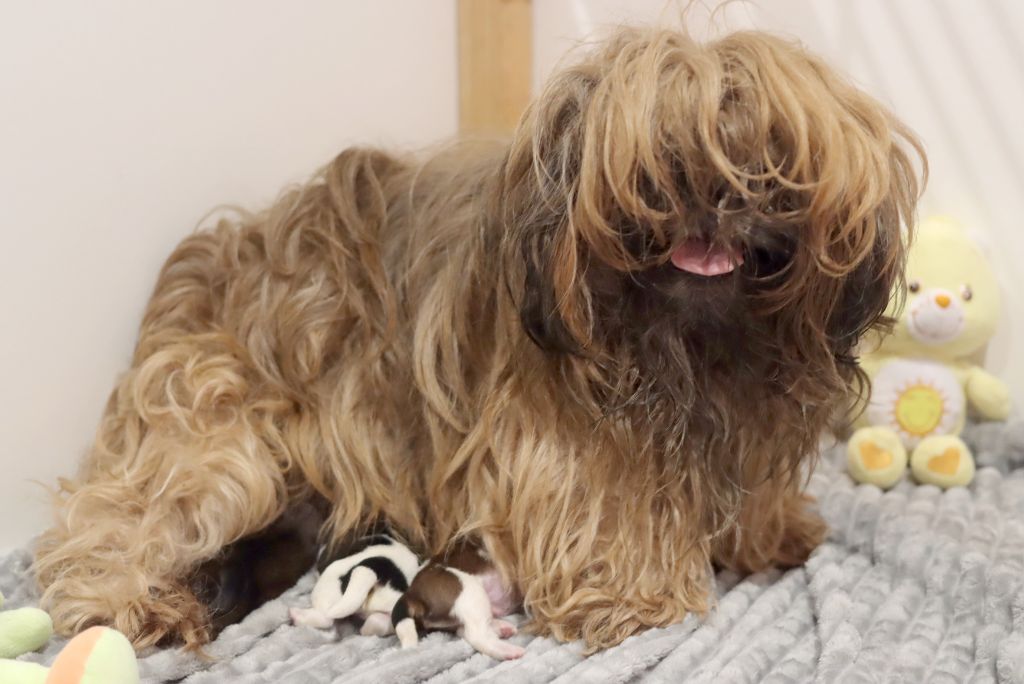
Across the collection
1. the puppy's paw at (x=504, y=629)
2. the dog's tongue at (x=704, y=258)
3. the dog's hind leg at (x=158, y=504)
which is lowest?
the puppy's paw at (x=504, y=629)

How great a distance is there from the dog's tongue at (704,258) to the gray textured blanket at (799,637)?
70cm

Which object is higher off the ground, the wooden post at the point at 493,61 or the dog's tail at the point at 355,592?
the wooden post at the point at 493,61

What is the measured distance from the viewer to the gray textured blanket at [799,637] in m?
2.01

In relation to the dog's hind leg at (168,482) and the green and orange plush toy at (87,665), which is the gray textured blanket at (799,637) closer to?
the dog's hind leg at (168,482)

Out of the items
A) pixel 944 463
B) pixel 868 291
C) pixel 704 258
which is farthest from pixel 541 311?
pixel 944 463

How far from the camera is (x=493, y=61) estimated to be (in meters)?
3.48

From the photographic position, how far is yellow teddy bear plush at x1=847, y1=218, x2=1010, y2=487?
9.48ft

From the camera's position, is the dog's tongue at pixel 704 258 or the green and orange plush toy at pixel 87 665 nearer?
the green and orange plush toy at pixel 87 665

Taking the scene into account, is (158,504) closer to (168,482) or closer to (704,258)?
(168,482)

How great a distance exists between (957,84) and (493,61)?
131cm

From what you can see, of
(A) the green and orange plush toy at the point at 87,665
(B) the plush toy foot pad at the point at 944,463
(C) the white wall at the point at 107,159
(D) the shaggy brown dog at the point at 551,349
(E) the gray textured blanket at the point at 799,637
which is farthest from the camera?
(B) the plush toy foot pad at the point at 944,463

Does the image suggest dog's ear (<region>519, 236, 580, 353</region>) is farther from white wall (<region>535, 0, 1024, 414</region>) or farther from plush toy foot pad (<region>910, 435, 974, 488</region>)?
plush toy foot pad (<region>910, 435, 974, 488</region>)

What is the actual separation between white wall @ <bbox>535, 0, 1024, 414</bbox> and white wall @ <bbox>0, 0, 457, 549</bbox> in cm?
79

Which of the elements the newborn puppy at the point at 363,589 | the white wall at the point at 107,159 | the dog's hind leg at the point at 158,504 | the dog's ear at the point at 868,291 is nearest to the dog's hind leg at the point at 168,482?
the dog's hind leg at the point at 158,504
